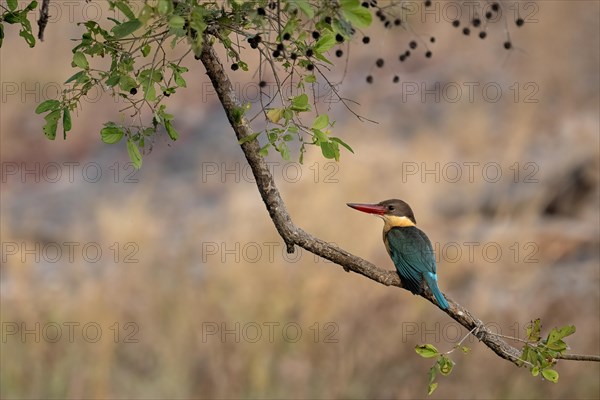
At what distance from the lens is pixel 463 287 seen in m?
6.04

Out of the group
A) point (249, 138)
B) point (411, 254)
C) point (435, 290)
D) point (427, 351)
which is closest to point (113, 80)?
point (249, 138)

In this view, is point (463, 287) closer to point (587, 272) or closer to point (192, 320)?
point (587, 272)

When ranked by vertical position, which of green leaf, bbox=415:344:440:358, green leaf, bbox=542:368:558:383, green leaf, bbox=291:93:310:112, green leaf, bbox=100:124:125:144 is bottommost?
green leaf, bbox=542:368:558:383

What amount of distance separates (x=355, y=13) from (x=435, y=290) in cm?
120

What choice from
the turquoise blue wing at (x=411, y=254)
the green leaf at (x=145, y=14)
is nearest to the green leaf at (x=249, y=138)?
the green leaf at (x=145, y=14)

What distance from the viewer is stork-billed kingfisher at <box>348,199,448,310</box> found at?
2.54 m

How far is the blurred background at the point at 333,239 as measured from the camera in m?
4.87

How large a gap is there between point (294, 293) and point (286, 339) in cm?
30

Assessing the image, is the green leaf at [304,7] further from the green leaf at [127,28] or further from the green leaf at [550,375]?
the green leaf at [550,375]

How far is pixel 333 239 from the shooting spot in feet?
18.6

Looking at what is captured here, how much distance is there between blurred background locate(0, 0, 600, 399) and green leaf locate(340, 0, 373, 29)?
60.7 inches

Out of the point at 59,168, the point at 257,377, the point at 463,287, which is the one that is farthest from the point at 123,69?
the point at 59,168

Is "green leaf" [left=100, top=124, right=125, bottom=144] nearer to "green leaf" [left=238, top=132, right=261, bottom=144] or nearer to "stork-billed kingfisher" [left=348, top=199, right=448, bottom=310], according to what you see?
"green leaf" [left=238, top=132, right=261, bottom=144]

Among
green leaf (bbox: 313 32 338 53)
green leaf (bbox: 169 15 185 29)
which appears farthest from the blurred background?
green leaf (bbox: 169 15 185 29)
